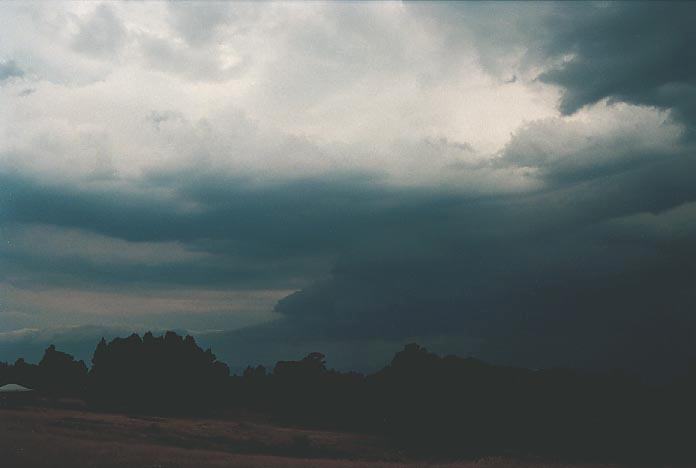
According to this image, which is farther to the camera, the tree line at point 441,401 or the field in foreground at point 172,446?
the tree line at point 441,401

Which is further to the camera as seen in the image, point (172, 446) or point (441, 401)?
point (441, 401)

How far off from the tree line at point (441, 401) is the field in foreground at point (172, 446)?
5988mm

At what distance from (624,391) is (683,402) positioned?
18.2ft

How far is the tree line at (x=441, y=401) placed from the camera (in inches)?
2338

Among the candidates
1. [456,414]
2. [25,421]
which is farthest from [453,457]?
[25,421]

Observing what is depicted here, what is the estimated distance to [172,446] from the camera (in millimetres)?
48469

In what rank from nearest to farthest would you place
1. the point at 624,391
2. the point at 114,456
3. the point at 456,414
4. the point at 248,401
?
the point at 114,456 < the point at 456,414 < the point at 624,391 < the point at 248,401

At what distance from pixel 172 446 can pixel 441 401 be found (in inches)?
1058

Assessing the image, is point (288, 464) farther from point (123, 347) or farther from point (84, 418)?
point (123, 347)

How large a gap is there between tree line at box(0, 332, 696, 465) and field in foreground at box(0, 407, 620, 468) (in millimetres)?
5988

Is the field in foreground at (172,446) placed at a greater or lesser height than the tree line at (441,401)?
lesser

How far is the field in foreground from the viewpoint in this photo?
38.7 m

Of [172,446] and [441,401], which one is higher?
[441,401]

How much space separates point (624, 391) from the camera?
6669cm
